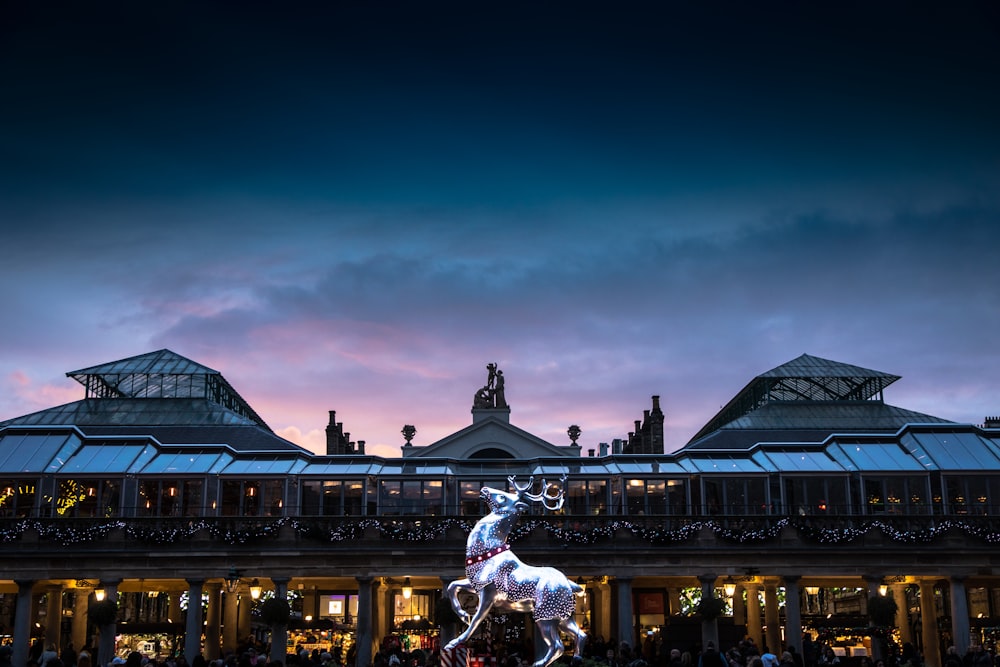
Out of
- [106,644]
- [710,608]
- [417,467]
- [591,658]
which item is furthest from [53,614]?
[591,658]

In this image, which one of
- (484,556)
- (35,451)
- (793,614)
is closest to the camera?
(484,556)

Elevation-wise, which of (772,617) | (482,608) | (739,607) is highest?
(482,608)

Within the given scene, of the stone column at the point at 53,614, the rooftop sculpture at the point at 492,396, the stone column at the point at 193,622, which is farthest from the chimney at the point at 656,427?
the stone column at the point at 53,614

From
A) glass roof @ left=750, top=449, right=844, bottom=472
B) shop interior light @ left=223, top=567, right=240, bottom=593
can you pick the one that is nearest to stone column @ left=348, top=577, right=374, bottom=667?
shop interior light @ left=223, top=567, right=240, bottom=593

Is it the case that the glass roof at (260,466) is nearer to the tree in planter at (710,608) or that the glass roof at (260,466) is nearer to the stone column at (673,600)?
the tree in planter at (710,608)

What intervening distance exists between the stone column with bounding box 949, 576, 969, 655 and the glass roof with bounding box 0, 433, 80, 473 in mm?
40631

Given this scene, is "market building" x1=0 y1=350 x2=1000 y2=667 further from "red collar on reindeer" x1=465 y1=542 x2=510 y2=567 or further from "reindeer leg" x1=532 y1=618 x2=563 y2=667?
"red collar on reindeer" x1=465 y1=542 x2=510 y2=567

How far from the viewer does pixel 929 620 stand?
165 ft

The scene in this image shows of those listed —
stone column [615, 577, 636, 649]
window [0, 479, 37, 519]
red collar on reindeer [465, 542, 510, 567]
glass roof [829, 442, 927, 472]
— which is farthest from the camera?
glass roof [829, 442, 927, 472]

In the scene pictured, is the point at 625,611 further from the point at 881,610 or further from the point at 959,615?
the point at 959,615

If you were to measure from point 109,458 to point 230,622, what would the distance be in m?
10.2

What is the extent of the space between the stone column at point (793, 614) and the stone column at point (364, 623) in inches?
706

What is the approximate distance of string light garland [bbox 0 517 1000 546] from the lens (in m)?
47.7

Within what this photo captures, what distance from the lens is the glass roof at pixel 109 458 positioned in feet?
164
